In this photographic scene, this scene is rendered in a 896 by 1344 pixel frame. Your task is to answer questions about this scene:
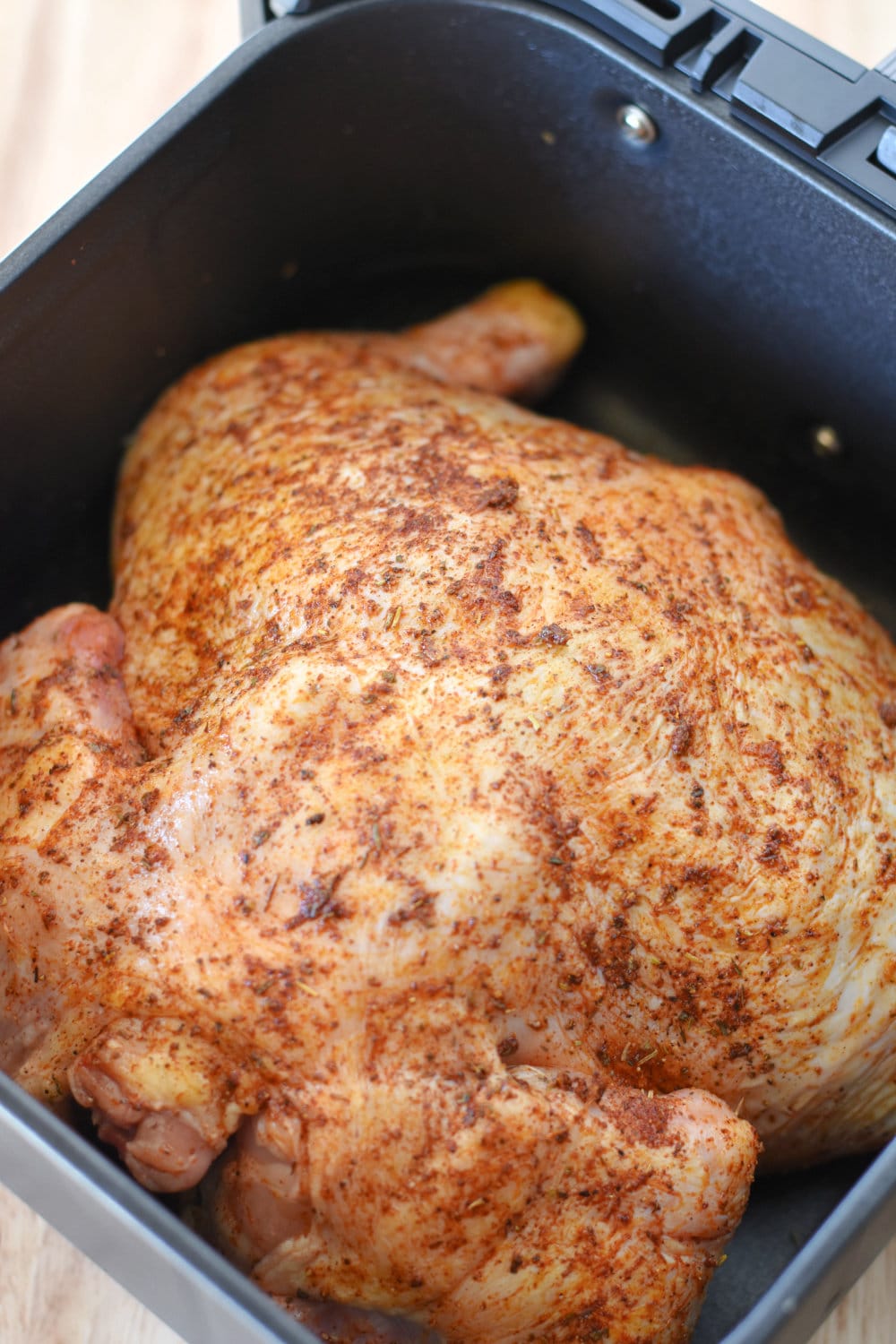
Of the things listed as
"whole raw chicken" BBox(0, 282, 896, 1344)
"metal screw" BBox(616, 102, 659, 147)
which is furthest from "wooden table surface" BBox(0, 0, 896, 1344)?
"whole raw chicken" BBox(0, 282, 896, 1344)

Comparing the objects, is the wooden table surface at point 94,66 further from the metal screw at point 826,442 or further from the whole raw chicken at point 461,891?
the whole raw chicken at point 461,891

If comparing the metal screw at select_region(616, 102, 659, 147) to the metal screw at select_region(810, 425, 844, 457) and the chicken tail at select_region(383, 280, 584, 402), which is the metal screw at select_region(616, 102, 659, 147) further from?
the metal screw at select_region(810, 425, 844, 457)

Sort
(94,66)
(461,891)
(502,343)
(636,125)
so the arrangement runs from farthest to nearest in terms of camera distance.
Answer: (94,66) < (502,343) < (636,125) < (461,891)

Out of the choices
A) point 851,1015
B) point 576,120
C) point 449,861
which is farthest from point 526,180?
Result: point 851,1015

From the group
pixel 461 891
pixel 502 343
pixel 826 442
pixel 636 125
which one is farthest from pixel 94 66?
pixel 461 891

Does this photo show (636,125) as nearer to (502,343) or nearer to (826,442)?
(502,343)

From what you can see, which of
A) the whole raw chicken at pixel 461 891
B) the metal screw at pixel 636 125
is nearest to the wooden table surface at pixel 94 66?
the metal screw at pixel 636 125

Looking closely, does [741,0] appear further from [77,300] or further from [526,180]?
[77,300]
